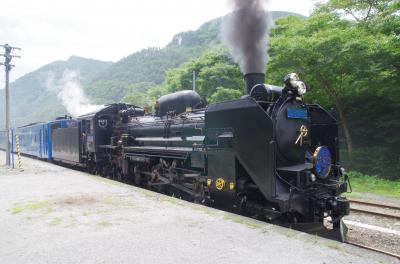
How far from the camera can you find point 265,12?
833cm

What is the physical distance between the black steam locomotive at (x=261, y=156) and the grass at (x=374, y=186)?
5149 millimetres

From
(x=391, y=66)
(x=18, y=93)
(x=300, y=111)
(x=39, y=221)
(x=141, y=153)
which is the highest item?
(x=18, y=93)

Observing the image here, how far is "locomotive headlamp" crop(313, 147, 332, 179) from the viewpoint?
5852 mm

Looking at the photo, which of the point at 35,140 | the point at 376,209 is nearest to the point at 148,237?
the point at 376,209

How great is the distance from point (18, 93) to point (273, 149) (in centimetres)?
15907

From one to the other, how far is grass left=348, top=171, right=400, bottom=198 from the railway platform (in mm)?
6494

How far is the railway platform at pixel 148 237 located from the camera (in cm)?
424

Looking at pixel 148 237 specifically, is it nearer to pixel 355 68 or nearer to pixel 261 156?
pixel 261 156

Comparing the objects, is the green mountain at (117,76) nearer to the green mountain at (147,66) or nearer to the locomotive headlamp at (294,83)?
the green mountain at (147,66)

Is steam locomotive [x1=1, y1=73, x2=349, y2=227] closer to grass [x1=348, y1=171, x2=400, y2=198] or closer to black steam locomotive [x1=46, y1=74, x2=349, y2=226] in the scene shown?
black steam locomotive [x1=46, y1=74, x2=349, y2=226]

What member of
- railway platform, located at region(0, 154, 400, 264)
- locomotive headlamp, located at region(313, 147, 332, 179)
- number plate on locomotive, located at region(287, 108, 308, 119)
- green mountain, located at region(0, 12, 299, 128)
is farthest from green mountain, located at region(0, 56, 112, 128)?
locomotive headlamp, located at region(313, 147, 332, 179)

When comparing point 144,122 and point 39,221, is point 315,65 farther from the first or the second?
point 39,221

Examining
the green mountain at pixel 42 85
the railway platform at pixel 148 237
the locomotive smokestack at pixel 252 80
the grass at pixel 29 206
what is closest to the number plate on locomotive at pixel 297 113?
the locomotive smokestack at pixel 252 80

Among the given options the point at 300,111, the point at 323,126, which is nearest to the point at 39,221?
the point at 300,111
